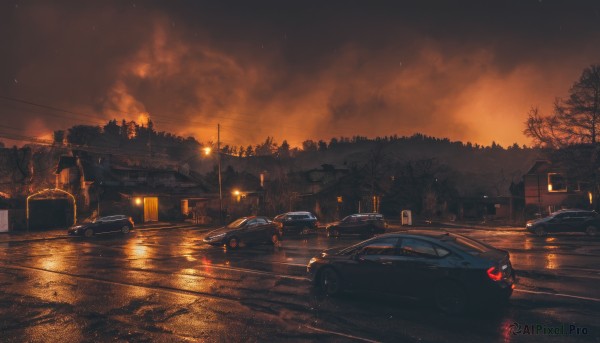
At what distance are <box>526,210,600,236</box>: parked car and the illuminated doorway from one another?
37.6 metres

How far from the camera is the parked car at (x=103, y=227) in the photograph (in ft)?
98.2

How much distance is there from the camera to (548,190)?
43344 mm

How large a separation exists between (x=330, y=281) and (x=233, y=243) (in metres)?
10.9

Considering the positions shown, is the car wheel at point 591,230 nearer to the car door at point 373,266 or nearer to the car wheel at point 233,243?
the car wheel at point 233,243

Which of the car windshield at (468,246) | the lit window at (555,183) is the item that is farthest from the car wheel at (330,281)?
the lit window at (555,183)

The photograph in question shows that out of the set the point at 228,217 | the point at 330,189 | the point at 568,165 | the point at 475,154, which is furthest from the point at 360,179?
the point at 475,154

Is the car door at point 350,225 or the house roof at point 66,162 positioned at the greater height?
the house roof at point 66,162

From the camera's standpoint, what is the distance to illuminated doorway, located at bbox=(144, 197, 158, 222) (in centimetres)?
4769

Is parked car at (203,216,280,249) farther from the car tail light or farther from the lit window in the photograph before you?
the lit window

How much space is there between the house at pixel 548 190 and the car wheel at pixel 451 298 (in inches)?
1503

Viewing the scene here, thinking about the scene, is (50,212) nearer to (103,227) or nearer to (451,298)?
(103,227)

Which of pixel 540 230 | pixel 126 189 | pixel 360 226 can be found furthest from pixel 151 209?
pixel 540 230

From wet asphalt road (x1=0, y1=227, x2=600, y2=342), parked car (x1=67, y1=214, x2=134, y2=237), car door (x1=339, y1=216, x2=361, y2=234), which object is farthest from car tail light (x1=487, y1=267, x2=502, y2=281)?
parked car (x1=67, y1=214, x2=134, y2=237)

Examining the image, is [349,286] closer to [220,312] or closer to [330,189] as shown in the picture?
[220,312]
